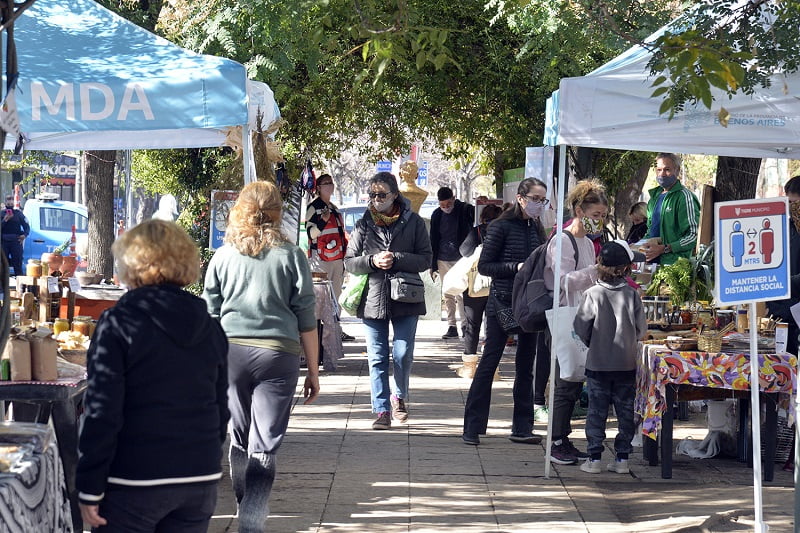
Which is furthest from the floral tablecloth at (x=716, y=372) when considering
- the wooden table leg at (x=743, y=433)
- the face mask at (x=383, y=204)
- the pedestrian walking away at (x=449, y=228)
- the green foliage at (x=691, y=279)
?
the pedestrian walking away at (x=449, y=228)

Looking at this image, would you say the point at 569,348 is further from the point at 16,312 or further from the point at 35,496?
the point at 35,496

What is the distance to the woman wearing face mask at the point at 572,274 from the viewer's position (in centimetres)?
771

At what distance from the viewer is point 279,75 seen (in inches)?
504

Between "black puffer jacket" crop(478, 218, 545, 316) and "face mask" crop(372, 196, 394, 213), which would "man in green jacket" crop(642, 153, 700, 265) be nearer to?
"black puffer jacket" crop(478, 218, 545, 316)

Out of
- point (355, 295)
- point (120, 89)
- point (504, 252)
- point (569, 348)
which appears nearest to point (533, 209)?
point (504, 252)

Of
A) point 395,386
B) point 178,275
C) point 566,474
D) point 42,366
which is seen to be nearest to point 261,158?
point 395,386

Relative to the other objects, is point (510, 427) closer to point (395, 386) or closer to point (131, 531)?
point (395, 386)

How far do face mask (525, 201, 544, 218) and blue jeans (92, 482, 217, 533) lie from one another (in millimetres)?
4805

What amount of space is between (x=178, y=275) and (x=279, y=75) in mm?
9451

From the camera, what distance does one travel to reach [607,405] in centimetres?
746

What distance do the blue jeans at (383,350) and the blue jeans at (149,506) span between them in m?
4.94

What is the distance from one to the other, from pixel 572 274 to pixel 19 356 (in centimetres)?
414

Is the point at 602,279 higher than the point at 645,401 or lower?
higher

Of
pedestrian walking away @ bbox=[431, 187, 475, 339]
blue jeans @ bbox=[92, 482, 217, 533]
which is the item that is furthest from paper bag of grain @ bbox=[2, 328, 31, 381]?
pedestrian walking away @ bbox=[431, 187, 475, 339]
